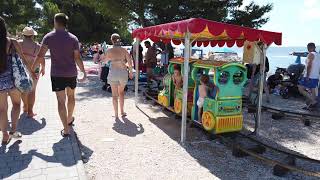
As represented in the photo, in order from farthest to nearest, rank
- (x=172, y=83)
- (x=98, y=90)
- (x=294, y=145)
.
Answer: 1. (x=98, y=90)
2. (x=172, y=83)
3. (x=294, y=145)

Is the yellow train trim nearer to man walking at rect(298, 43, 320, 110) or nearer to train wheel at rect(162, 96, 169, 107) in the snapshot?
train wheel at rect(162, 96, 169, 107)

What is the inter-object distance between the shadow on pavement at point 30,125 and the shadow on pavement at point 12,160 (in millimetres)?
824

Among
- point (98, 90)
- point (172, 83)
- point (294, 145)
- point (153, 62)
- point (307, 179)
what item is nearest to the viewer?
point (307, 179)

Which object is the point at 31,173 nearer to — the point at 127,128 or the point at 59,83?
the point at 59,83

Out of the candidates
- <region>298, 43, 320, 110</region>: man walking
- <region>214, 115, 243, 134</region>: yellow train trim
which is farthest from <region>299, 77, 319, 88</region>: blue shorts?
<region>214, 115, 243, 134</region>: yellow train trim

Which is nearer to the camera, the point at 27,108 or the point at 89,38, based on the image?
the point at 27,108

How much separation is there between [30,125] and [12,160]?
198 centimetres

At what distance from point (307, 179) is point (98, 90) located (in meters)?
8.56

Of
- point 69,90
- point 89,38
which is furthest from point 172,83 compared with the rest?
point 89,38

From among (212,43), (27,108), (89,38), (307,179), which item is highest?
(89,38)

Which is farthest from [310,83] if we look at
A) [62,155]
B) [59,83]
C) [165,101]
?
[62,155]

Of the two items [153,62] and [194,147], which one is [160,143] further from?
[153,62]

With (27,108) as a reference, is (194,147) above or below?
below

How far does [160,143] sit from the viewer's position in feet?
20.0
